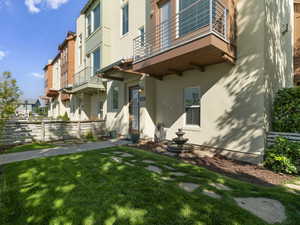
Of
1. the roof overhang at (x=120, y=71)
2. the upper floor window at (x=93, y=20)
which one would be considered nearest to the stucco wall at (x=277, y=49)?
the roof overhang at (x=120, y=71)

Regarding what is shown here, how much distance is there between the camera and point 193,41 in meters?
4.79

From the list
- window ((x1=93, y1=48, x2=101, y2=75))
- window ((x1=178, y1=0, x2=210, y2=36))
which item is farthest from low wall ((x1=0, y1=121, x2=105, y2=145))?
window ((x1=178, y1=0, x2=210, y2=36))

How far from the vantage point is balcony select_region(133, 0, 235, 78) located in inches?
185

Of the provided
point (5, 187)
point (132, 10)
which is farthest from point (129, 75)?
point (5, 187)

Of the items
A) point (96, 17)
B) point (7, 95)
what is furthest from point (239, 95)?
point (96, 17)

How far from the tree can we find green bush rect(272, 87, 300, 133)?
832 cm

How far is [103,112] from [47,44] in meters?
38.6

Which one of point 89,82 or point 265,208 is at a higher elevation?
point 89,82

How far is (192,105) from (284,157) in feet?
11.4

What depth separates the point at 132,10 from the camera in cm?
938

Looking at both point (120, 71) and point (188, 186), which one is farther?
point (120, 71)

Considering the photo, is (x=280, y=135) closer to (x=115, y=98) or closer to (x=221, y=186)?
(x=221, y=186)

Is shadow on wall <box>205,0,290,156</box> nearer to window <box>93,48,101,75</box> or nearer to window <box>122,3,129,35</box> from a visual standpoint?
window <box>122,3,129,35</box>

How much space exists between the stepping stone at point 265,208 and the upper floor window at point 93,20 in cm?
1395
